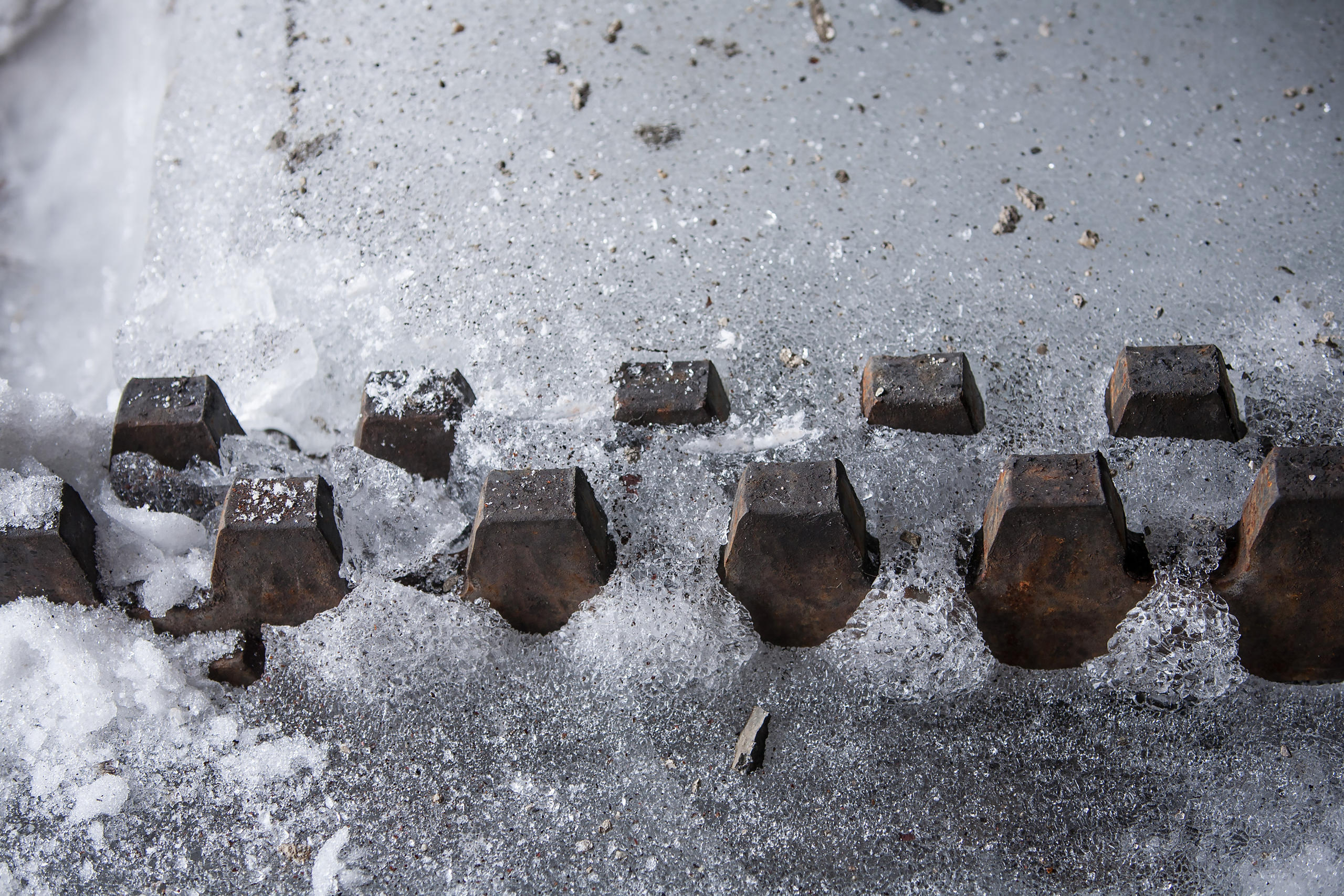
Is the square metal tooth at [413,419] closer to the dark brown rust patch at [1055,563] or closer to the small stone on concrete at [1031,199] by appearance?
the dark brown rust patch at [1055,563]

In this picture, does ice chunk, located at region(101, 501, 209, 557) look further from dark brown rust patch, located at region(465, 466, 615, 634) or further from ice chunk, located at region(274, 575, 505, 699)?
dark brown rust patch, located at region(465, 466, 615, 634)

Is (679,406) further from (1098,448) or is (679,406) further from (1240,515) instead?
(1240,515)

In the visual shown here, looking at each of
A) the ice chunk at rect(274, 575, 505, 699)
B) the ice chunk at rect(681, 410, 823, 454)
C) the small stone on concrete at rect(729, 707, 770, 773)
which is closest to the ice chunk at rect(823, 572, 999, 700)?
the small stone on concrete at rect(729, 707, 770, 773)

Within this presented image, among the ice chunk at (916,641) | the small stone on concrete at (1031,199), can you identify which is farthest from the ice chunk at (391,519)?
the small stone on concrete at (1031,199)

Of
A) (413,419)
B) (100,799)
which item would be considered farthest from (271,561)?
(100,799)

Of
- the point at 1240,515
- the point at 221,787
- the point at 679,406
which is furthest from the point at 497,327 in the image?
the point at 1240,515

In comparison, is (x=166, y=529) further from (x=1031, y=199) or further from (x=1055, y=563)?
(x=1031, y=199)
